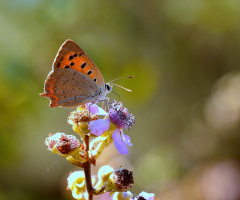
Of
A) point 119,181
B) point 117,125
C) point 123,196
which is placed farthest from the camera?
point 117,125

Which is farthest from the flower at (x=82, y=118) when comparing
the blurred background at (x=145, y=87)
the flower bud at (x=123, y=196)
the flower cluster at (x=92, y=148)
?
the blurred background at (x=145, y=87)

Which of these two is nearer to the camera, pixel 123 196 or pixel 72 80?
pixel 123 196

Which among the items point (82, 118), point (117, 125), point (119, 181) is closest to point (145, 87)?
point (117, 125)

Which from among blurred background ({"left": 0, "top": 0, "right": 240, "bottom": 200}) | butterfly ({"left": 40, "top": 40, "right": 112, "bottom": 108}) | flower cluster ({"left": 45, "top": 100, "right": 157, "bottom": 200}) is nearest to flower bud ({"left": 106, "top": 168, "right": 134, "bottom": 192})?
flower cluster ({"left": 45, "top": 100, "right": 157, "bottom": 200})

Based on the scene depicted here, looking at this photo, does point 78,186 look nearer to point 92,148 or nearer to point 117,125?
point 92,148

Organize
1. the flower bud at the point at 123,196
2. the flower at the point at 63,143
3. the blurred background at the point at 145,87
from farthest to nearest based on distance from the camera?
the blurred background at the point at 145,87
the flower bud at the point at 123,196
the flower at the point at 63,143

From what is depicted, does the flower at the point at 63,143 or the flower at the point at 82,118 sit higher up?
the flower at the point at 82,118

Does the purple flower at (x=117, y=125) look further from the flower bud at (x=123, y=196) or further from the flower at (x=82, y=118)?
the flower bud at (x=123, y=196)
